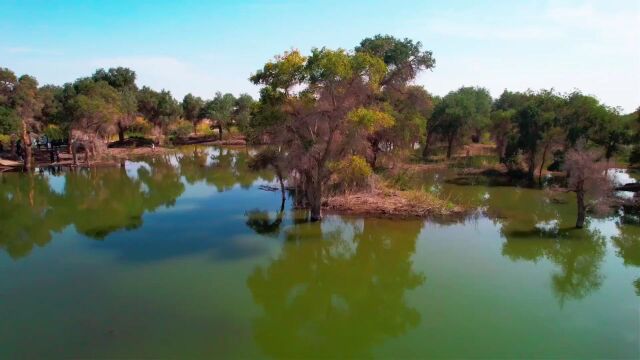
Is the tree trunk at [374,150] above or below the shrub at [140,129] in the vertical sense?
below

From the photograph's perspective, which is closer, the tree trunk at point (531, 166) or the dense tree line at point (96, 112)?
the tree trunk at point (531, 166)

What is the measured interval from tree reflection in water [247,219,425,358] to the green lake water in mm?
64

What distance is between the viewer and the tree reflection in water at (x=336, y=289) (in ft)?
40.4

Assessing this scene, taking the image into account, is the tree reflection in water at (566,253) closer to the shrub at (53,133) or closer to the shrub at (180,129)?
the shrub at (53,133)

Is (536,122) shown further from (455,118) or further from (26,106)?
(26,106)

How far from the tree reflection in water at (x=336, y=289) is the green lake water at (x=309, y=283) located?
64 millimetres

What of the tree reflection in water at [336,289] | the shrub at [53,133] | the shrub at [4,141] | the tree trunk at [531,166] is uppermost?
the shrub at [53,133]

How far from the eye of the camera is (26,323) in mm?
12867

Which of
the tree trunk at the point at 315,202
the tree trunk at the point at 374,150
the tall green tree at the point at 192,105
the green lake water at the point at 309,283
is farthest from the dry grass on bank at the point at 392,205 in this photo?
the tall green tree at the point at 192,105

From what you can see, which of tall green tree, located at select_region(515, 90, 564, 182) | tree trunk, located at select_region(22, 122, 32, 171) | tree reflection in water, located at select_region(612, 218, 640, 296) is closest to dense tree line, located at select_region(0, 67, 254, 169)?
tree trunk, located at select_region(22, 122, 32, 171)

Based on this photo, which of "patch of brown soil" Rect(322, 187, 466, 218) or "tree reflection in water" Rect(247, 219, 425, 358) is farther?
"patch of brown soil" Rect(322, 187, 466, 218)

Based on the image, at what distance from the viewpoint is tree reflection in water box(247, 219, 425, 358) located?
12.3 m

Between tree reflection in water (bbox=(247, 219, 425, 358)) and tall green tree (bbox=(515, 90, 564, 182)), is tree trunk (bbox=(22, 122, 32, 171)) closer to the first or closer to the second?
tree reflection in water (bbox=(247, 219, 425, 358))

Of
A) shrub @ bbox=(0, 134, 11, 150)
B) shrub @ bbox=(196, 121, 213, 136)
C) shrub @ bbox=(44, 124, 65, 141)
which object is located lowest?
shrub @ bbox=(0, 134, 11, 150)
